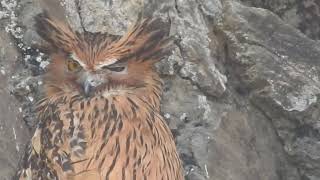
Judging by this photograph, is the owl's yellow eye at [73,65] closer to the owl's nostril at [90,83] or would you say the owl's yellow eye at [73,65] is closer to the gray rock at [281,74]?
the owl's nostril at [90,83]

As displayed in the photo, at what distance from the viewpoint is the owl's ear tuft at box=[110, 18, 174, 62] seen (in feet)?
18.1

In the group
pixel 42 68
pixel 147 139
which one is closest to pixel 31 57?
pixel 42 68

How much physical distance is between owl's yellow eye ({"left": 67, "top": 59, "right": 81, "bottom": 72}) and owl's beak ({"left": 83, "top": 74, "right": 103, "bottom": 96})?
108mm

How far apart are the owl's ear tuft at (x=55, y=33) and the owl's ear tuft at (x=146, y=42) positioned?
0.30 metres

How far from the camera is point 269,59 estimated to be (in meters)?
7.12

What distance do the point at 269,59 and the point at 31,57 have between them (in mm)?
1708

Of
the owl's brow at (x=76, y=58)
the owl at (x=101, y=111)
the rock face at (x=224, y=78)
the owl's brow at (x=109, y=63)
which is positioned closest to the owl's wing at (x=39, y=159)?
the owl at (x=101, y=111)

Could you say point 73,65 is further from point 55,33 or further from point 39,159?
point 39,159

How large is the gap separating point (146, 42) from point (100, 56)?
350mm

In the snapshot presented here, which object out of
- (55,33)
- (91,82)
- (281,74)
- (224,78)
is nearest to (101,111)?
(91,82)

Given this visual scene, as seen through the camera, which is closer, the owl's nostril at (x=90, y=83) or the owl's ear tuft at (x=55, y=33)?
the owl's nostril at (x=90, y=83)

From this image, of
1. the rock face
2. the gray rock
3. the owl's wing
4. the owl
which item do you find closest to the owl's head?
the owl

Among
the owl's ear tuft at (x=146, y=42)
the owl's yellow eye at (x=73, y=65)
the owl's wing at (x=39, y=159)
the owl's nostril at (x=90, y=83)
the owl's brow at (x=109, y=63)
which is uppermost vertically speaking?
the owl's ear tuft at (x=146, y=42)

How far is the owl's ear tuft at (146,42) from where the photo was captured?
5531mm
